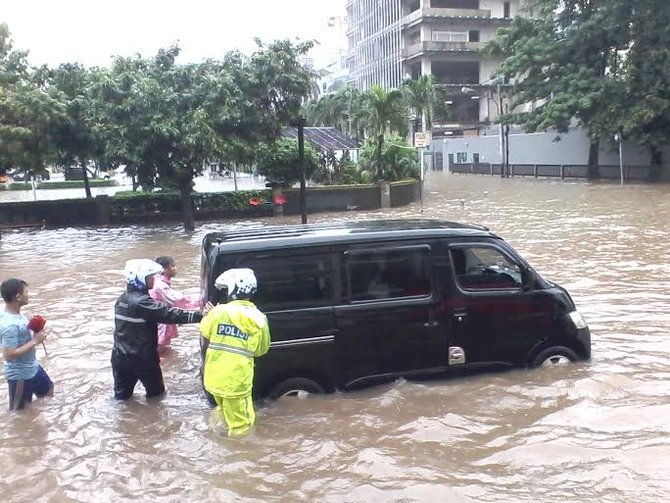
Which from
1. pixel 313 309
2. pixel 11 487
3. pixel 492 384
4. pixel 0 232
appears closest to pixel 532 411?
pixel 492 384

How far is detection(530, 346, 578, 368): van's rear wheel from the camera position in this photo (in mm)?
6930

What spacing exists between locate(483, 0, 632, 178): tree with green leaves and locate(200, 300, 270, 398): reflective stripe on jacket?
106ft

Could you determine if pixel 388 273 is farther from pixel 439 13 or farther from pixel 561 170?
pixel 439 13

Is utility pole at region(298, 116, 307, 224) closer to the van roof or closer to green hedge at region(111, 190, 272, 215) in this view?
green hedge at region(111, 190, 272, 215)

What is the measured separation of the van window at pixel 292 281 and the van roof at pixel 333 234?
0.49ft

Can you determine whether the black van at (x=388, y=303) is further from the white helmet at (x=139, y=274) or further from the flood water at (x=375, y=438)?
the white helmet at (x=139, y=274)

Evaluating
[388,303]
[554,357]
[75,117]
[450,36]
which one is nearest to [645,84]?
[75,117]

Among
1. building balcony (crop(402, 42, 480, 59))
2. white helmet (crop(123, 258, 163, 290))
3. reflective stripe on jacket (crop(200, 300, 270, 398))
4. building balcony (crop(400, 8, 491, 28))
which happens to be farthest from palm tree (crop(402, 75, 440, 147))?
building balcony (crop(400, 8, 491, 28))

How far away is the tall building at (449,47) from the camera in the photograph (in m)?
71.0

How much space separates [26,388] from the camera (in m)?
6.52

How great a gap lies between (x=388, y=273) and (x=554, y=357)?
6.79ft

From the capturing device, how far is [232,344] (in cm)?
529

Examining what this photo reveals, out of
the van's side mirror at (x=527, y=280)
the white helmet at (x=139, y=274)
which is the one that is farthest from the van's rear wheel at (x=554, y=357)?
the white helmet at (x=139, y=274)

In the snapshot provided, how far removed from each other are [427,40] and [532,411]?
6951 centimetres
